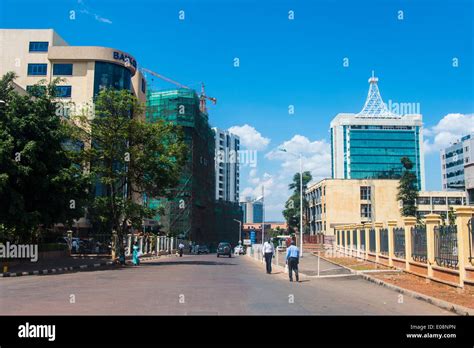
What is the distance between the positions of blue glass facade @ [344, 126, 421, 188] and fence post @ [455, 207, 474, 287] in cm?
11498

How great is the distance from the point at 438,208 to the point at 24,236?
264 feet

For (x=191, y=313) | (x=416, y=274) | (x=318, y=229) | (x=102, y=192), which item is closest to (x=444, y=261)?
(x=416, y=274)

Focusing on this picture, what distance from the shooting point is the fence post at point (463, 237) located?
1474cm

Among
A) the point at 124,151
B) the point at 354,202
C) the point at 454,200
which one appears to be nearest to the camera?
the point at 124,151

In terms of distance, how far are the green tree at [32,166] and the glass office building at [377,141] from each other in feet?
355

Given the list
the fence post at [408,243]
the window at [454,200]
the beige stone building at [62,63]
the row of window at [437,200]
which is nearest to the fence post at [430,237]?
the fence post at [408,243]

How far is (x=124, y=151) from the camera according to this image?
34219 mm

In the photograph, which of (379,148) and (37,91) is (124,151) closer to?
(37,91)

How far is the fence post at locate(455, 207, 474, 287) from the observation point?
14742mm

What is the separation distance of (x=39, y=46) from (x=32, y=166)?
45548mm

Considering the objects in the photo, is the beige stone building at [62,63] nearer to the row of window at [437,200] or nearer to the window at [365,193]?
the window at [365,193]

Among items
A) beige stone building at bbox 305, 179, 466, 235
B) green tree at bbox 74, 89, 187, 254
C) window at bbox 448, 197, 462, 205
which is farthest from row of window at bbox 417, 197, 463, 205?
green tree at bbox 74, 89, 187, 254

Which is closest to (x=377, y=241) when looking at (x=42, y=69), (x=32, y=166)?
(x=32, y=166)
